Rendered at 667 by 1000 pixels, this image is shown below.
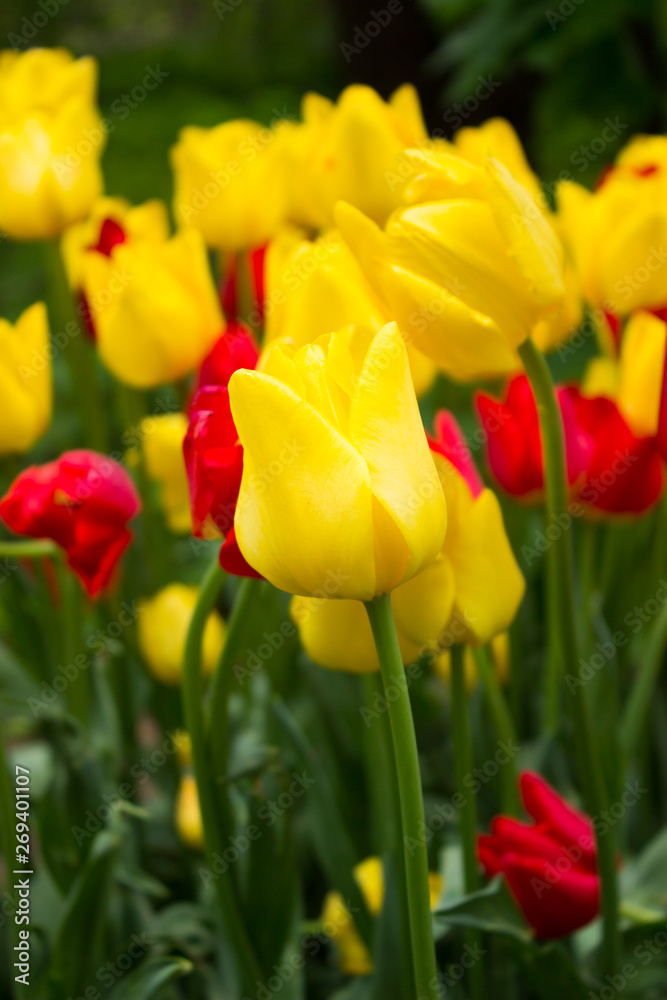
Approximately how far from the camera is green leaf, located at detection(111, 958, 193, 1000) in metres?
0.59

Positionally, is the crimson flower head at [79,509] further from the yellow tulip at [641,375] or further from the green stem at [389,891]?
the yellow tulip at [641,375]

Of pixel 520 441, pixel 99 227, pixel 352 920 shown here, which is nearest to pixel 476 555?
pixel 520 441

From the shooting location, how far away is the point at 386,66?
9.79ft

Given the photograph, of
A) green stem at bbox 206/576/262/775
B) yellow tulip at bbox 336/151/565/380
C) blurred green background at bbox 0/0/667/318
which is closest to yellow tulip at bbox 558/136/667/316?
yellow tulip at bbox 336/151/565/380

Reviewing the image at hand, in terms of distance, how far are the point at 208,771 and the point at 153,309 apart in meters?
0.38

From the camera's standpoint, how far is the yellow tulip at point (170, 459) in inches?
31.2

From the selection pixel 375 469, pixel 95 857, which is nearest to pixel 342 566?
pixel 375 469

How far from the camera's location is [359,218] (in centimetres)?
48

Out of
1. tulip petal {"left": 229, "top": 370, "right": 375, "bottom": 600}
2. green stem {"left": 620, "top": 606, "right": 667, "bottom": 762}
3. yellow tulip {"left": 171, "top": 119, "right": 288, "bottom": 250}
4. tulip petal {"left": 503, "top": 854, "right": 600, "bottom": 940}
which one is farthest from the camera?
yellow tulip {"left": 171, "top": 119, "right": 288, "bottom": 250}

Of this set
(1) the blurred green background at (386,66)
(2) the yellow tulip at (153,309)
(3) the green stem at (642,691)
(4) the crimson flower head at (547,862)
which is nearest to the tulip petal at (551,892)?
(4) the crimson flower head at (547,862)

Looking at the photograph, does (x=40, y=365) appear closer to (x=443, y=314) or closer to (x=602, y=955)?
(x=443, y=314)

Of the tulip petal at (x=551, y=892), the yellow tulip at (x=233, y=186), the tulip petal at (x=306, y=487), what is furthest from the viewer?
the yellow tulip at (x=233, y=186)

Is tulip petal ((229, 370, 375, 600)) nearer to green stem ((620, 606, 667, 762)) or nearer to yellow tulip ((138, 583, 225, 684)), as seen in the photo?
green stem ((620, 606, 667, 762))

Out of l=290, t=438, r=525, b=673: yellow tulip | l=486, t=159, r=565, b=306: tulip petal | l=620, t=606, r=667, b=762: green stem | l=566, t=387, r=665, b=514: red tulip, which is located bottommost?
l=620, t=606, r=667, b=762: green stem
